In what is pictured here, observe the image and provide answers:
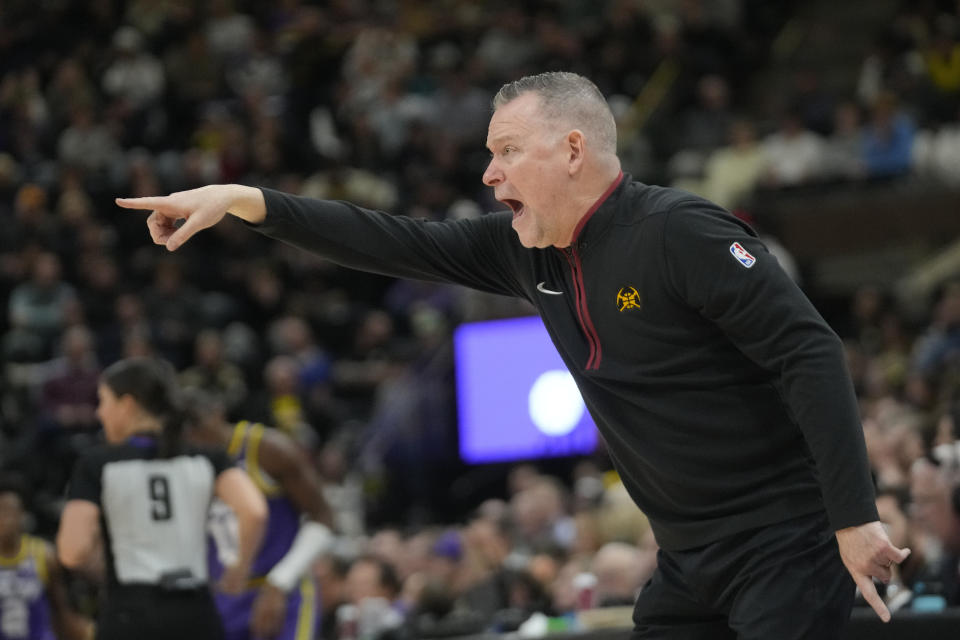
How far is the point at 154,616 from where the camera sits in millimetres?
5227

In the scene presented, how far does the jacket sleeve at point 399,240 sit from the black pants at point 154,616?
82.3 inches

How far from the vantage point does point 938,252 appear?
1328 centimetres

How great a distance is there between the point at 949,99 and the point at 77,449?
28.7 feet

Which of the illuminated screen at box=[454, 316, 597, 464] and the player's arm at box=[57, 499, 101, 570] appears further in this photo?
the illuminated screen at box=[454, 316, 597, 464]

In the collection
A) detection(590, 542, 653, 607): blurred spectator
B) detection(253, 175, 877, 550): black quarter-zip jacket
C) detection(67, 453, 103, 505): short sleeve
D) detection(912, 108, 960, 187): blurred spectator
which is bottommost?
detection(590, 542, 653, 607): blurred spectator

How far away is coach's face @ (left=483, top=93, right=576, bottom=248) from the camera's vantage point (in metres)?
3.39

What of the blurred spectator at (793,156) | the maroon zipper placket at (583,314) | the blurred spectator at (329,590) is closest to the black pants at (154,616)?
the maroon zipper placket at (583,314)

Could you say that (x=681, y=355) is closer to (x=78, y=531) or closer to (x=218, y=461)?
(x=218, y=461)

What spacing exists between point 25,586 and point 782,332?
473 cm

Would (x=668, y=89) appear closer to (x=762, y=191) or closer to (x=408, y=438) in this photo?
(x=762, y=191)

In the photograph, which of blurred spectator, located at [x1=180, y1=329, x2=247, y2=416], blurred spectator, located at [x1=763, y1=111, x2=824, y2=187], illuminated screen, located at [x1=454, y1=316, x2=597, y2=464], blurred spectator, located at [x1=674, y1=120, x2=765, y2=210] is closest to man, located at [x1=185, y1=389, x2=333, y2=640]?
blurred spectator, located at [x1=180, y1=329, x2=247, y2=416]

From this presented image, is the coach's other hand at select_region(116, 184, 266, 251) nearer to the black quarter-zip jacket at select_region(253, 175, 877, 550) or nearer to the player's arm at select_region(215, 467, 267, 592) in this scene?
the black quarter-zip jacket at select_region(253, 175, 877, 550)

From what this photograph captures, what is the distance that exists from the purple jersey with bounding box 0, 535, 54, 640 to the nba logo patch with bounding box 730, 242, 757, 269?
461cm

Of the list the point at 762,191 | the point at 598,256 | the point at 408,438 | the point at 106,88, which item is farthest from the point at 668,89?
the point at 598,256
